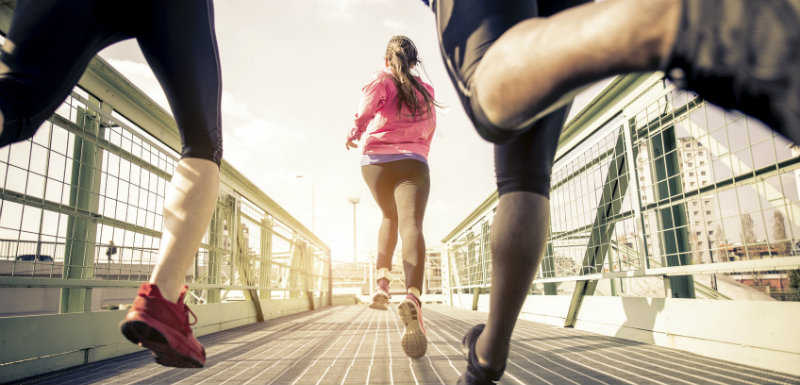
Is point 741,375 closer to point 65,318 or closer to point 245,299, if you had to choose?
point 65,318

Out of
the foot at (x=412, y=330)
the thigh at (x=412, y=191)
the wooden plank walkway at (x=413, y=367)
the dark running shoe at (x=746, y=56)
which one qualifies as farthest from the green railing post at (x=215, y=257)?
the dark running shoe at (x=746, y=56)

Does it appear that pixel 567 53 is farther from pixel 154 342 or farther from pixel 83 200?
pixel 83 200

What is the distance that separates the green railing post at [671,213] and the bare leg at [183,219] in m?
Result: 2.14

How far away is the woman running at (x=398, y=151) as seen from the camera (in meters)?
2.31

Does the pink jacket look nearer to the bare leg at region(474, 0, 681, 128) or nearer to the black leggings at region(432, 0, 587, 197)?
the black leggings at region(432, 0, 587, 197)

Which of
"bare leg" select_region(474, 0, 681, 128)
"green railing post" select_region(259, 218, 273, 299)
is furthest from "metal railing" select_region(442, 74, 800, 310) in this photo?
"green railing post" select_region(259, 218, 273, 299)

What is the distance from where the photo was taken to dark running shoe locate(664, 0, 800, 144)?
1.04ft

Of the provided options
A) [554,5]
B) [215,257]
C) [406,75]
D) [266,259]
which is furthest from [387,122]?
[266,259]

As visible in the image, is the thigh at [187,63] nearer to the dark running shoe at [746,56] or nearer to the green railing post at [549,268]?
the dark running shoe at [746,56]

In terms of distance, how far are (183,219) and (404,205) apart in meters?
1.40

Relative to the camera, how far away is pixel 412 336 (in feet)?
6.42

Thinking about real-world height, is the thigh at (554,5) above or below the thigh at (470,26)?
above

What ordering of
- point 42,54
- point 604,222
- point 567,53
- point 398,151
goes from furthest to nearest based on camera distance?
point 604,222
point 398,151
point 42,54
point 567,53

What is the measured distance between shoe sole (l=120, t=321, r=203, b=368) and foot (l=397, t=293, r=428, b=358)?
1.11 metres
